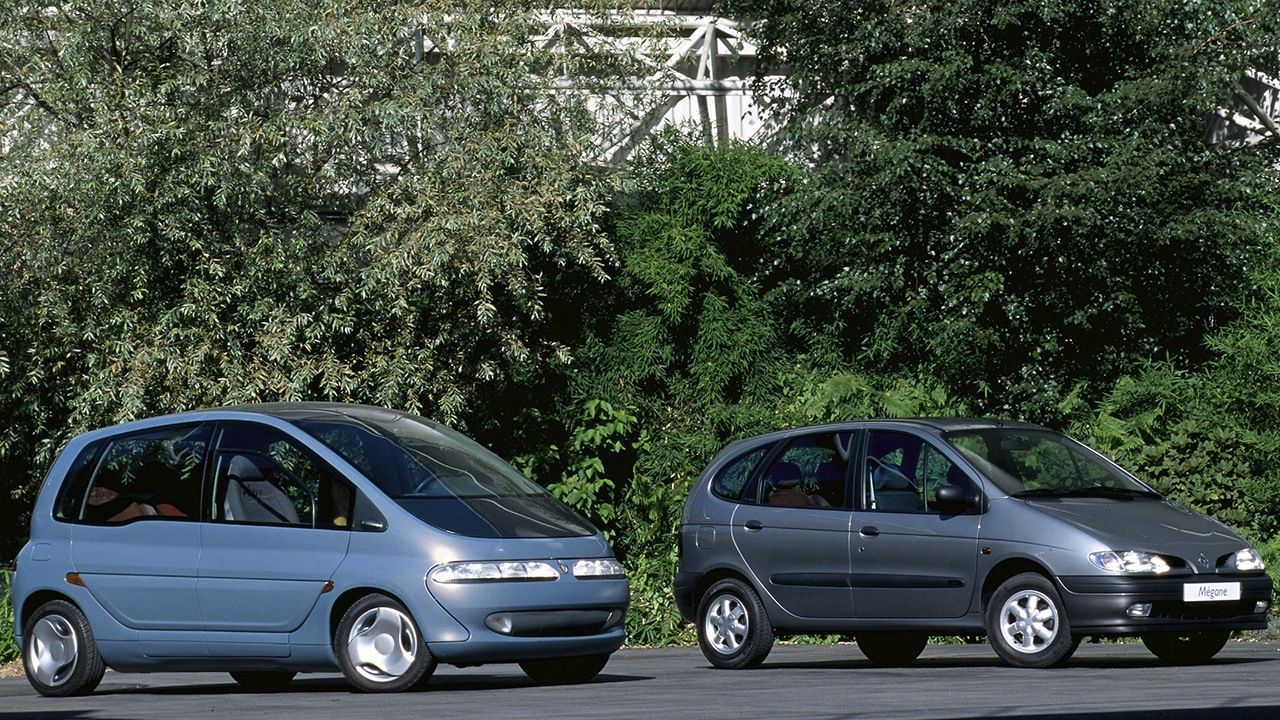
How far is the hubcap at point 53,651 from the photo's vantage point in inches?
477

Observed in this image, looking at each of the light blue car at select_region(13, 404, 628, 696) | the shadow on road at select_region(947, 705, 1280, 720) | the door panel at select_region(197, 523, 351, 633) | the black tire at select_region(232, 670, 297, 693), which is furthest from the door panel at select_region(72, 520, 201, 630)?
the shadow on road at select_region(947, 705, 1280, 720)

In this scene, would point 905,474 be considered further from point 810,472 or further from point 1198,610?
point 1198,610

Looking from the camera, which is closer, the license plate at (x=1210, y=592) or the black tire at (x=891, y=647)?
the license plate at (x=1210, y=592)

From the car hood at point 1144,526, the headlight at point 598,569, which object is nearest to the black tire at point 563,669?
the headlight at point 598,569

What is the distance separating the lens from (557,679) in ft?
39.4

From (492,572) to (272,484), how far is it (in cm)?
159

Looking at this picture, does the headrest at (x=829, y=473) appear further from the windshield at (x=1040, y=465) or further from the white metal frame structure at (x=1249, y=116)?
the white metal frame structure at (x=1249, y=116)

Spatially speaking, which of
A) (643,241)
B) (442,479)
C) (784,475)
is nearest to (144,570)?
(442,479)

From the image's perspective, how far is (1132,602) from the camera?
1176 cm

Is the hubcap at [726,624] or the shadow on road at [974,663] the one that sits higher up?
the hubcap at [726,624]

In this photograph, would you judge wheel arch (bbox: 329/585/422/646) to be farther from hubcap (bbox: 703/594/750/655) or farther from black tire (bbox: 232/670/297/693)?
hubcap (bbox: 703/594/750/655)

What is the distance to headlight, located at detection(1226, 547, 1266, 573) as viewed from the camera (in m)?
12.3

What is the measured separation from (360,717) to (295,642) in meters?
2.06

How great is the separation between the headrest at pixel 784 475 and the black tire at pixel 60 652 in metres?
4.81
